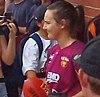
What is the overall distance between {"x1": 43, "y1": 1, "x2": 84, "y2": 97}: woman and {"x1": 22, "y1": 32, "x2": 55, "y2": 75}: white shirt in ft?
0.99

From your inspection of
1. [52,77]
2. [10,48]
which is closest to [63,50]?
[52,77]

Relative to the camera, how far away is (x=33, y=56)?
142 inches

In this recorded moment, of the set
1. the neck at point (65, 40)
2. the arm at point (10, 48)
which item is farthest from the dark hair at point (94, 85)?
the arm at point (10, 48)

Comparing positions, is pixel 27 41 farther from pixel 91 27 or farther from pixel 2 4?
pixel 2 4

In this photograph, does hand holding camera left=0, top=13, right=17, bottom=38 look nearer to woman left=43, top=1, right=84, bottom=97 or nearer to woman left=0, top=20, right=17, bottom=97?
woman left=0, top=20, right=17, bottom=97

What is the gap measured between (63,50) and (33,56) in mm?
533

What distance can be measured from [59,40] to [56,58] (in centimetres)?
15

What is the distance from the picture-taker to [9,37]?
3.89 meters

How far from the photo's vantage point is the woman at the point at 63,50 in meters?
3.03

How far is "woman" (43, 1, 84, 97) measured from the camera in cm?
303

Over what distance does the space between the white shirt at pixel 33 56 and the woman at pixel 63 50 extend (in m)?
0.30

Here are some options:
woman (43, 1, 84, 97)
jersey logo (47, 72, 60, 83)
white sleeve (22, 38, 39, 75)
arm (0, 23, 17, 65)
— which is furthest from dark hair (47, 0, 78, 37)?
arm (0, 23, 17, 65)

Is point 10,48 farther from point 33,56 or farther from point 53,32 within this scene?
point 53,32

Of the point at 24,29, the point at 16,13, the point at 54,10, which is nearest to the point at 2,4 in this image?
the point at 16,13
